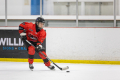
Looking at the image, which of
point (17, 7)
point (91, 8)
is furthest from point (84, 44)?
point (17, 7)

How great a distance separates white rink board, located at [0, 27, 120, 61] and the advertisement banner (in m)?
0.38

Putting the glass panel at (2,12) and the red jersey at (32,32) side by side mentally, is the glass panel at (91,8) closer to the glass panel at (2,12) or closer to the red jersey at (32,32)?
the red jersey at (32,32)

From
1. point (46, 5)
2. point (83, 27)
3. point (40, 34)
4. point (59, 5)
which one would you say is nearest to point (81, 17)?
point (83, 27)

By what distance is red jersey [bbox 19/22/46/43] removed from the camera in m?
3.94

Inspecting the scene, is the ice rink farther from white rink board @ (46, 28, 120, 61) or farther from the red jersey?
white rink board @ (46, 28, 120, 61)

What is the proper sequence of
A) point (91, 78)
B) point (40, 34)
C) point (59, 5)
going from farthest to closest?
1. point (59, 5)
2. point (40, 34)
3. point (91, 78)

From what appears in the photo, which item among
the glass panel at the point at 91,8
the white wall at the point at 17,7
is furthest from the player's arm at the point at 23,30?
the glass panel at the point at 91,8

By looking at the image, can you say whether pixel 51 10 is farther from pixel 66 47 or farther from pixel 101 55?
pixel 101 55

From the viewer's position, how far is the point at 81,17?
5727mm

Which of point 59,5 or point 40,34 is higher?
point 59,5

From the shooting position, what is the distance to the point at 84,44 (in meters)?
5.47

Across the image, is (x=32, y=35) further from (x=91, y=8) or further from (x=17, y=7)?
(x=91, y=8)

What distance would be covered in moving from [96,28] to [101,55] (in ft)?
2.43

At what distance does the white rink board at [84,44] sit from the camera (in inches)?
213
